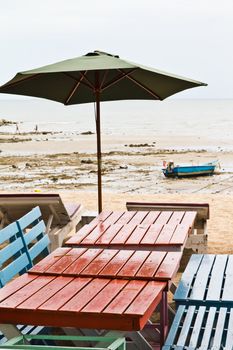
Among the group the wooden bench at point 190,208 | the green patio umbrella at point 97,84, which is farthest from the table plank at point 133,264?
the wooden bench at point 190,208

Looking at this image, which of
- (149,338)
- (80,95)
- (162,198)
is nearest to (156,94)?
(80,95)

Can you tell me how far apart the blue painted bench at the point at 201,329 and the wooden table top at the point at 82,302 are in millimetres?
306

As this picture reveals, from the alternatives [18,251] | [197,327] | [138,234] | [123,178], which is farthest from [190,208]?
[123,178]

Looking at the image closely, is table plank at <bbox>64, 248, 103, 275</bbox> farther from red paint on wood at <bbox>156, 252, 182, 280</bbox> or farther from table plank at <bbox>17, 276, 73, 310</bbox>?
red paint on wood at <bbox>156, 252, 182, 280</bbox>

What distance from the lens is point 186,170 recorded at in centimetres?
2409

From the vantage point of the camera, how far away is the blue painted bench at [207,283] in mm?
3656

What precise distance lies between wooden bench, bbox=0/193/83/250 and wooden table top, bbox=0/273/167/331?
3013mm

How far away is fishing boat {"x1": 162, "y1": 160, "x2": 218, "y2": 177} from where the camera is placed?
2367 cm

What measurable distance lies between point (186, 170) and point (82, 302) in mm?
Answer: 21331

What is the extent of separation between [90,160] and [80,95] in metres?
23.8

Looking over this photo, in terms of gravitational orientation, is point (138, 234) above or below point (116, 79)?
below

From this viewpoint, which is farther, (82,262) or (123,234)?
(123,234)

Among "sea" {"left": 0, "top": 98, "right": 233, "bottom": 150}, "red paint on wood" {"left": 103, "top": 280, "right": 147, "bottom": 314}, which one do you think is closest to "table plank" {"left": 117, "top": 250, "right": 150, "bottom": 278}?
"red paint on wood" {"left": 103, "top": 280, "right": 147, "bottom": 314}

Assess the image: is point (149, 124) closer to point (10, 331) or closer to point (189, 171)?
point (189, 171)
